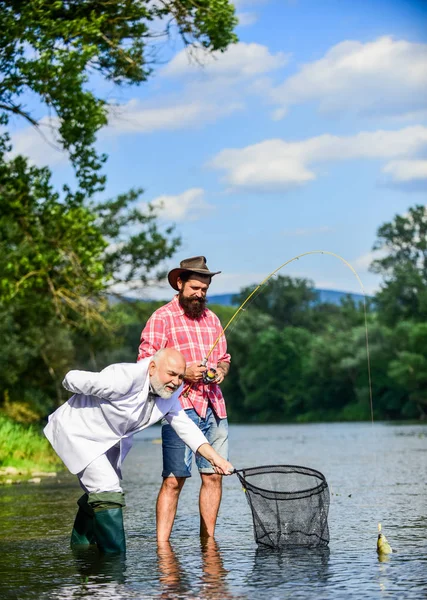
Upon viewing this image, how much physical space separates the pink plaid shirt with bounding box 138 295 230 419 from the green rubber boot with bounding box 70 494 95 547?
Answer: 106cm

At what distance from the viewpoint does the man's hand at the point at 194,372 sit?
789 cm

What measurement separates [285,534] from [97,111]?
41.0ft

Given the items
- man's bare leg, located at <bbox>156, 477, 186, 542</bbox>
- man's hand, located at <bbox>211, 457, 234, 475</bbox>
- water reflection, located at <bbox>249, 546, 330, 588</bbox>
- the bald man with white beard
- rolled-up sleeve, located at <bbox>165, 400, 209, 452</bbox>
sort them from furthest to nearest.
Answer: man's bare leg, located at <bbox>156, 477, 186, 542</bbox>, rolled-up sleeve, located at <bbox>165, 400, 209, 452</bbox>, man's hand, located at <bbox>211, 457, 234, 475</bbox>, the bald man with white beard, water reflection, located at <bbox>249, 546, 330, 588</bbox>

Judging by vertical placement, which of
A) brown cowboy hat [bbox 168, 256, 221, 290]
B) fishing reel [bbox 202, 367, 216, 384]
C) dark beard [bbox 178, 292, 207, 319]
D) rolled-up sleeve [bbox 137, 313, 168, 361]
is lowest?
fishing reel [bbox 202, 367, 216, 384]

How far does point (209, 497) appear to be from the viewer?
8180mm

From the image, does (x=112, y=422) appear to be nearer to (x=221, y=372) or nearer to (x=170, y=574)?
(x=221, y=372)

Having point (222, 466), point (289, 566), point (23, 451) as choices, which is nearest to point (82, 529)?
point (222, 466)

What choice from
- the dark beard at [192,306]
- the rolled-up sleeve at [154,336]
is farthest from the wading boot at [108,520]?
the dark beard at [192,306]

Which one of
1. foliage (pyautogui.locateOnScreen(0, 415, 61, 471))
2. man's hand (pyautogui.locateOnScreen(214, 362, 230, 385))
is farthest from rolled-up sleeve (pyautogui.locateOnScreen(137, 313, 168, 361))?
foliage (pyautogui.locateOnScreen(0, 415, 61, 471))

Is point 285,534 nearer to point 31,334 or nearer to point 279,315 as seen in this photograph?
point 31,334

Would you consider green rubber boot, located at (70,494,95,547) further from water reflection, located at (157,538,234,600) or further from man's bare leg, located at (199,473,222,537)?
man's bare leg, located at (199,473,222,537)

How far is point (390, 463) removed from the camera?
18016 millimetres

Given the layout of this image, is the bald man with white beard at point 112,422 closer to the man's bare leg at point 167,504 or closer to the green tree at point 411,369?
the man's bare leg at point 167,504

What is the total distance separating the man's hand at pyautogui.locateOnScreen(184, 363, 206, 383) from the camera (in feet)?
25.9
